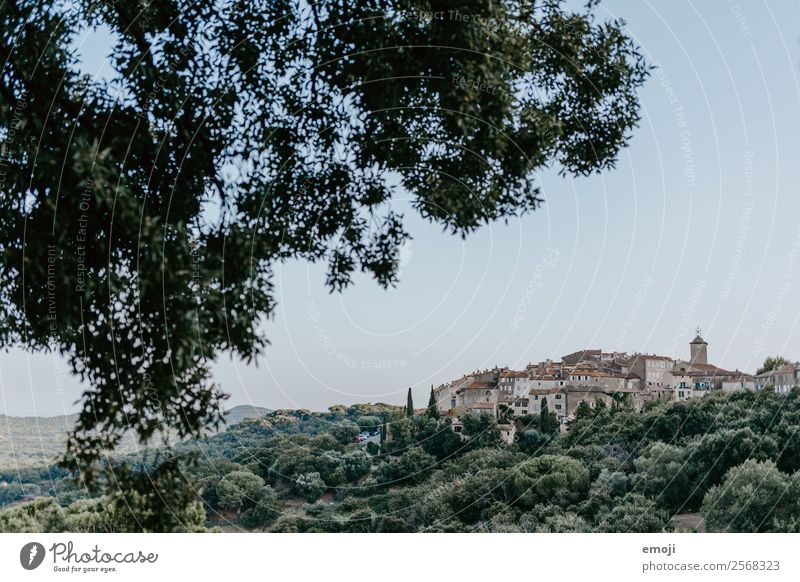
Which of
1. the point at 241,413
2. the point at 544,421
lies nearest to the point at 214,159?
the point at 241,413

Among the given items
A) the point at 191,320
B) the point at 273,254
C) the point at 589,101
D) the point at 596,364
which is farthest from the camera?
A: the point at 596,364

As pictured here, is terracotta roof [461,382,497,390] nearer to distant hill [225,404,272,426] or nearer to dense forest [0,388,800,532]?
dense forest [0,388,800,532]

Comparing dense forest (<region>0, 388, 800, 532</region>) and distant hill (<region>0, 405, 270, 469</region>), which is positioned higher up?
distant hill (<region>0, 405, 270, 469</region>)

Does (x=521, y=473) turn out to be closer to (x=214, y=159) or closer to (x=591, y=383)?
(x=591, y=383)

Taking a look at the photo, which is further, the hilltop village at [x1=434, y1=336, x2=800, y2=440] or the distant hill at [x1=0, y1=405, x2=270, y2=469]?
the hilltop village at [x1=434, y1=336, x2=800, y2=440]

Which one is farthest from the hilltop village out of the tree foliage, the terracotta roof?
the tree foliage

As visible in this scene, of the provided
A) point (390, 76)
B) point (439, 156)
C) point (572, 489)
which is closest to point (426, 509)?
point (572, 489)

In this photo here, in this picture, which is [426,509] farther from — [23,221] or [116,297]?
[23,221]
